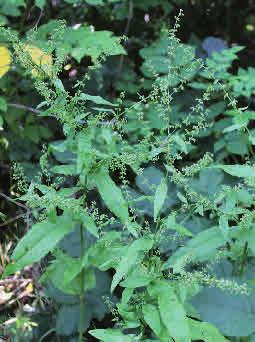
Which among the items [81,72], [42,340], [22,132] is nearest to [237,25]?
[81,72]

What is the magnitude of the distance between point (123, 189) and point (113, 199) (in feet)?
3.86

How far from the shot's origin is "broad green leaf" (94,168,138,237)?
61.3 inches

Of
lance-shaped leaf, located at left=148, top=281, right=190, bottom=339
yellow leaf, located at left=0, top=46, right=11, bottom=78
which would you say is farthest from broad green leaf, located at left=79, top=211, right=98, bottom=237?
yellow leaf, located at left=0, top=46, right=11, bottom=78

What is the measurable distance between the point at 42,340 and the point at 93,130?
1.19 metres

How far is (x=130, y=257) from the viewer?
149 centimetres

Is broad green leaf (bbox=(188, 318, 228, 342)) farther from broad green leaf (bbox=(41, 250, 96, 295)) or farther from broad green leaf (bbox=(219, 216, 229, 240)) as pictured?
→ broad green leaf (bbox=(41, 250, 96, 295))

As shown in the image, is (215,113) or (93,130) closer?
(93,130)

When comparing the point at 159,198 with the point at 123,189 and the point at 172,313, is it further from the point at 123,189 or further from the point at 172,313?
the point at 123,189

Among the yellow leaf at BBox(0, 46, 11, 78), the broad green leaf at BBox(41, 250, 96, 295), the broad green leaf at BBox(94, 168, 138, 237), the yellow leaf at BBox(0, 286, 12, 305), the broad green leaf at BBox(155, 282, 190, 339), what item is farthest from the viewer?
the yellow leaf at BBox(0, 286, 12, 305)

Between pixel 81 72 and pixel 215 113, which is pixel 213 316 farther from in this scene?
pixel 81 72

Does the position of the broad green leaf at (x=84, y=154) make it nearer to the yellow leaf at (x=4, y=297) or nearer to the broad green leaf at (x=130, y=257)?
the broad green leaf at (x=130, y=257)

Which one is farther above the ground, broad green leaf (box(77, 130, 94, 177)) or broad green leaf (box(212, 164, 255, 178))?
broad green leaf (box(77, 130, 94, 177))

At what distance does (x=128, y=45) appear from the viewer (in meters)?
4.00

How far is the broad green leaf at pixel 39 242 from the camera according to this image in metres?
1.58
